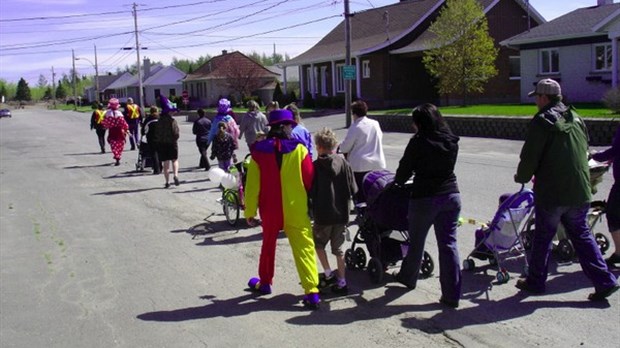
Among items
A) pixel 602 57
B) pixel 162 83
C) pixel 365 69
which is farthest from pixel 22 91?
pixel 602 57

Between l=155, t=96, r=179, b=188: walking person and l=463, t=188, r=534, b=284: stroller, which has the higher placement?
l=155, t=96, r=179, b=188: walking person

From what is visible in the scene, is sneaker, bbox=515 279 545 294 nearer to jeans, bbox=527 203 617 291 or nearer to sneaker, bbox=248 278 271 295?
jeans, bbox=527 203 617 291

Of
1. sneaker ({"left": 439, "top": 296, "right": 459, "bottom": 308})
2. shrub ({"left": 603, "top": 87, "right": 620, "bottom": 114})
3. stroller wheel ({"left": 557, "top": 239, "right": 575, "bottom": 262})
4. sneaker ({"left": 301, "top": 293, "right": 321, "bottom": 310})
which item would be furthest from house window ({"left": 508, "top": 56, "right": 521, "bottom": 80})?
sneaker ({"left": 301, "top": 293, "right": 321, "bottom": 310})

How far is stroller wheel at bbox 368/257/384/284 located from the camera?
6770 mm

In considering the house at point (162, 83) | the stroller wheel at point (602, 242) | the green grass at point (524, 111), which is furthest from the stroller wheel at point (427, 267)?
the house at point (162, 83)

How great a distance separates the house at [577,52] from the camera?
29.5 metres

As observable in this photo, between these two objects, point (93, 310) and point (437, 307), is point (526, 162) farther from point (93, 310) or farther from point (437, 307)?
point (93, 310)

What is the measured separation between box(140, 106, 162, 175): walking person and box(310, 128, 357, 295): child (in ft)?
A: 32.5

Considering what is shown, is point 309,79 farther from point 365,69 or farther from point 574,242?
point 574,242

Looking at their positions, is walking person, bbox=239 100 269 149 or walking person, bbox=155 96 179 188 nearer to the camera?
walking person, bbox=239 100 269 149

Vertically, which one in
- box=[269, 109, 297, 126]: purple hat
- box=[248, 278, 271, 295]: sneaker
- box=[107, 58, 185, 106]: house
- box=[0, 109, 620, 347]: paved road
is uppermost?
box=[107, 58, 185, 106]: house

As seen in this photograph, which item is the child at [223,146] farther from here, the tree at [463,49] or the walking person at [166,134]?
the tree at [463,49]

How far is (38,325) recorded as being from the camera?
615 cm

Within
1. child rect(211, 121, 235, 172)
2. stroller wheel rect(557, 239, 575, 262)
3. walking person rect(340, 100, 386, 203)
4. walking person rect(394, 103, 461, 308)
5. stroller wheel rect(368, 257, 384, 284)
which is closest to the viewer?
walking person rect(394, 103, 461, 308)
